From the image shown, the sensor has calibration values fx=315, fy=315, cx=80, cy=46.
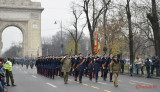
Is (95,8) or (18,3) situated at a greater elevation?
(18,3)

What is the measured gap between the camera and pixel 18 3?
67938mm

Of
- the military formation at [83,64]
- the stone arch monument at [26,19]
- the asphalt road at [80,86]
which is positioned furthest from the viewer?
the stone arch monument at [26,19]

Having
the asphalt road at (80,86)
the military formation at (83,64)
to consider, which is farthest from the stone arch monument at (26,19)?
the asphalt road at (80,86)

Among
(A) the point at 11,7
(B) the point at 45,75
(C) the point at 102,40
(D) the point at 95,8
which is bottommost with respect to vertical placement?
(B) the point at 45,75

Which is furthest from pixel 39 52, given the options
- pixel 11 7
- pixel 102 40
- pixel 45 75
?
pixel 45 75

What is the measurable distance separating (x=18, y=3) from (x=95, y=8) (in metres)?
30.4

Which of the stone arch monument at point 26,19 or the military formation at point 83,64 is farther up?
the stone arch monument at point 26,19

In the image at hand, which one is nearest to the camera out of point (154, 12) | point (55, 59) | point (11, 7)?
point (55, 59)

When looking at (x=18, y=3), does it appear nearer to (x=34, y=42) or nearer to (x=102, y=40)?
(x=34, y=42)

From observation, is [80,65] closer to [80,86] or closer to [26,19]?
[80,86]

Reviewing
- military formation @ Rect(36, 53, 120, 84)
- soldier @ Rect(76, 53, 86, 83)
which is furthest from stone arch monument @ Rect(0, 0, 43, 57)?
soldier @ Rect(76, 53, 86, 83)

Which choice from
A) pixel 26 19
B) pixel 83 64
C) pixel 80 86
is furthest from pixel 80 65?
pixel 26 19

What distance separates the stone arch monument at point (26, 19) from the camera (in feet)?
220

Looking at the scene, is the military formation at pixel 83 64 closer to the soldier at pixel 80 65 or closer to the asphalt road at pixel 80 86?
the soldier at pixel 80 65
